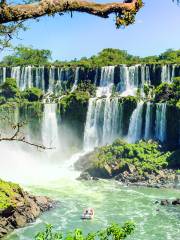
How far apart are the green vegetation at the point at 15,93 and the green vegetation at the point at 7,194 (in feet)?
102

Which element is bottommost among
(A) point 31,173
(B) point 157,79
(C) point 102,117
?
(A) point 31,173

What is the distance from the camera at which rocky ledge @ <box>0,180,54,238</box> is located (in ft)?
89.4

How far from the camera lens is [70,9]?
551cm

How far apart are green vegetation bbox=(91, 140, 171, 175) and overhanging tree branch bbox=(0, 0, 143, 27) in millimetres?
37521

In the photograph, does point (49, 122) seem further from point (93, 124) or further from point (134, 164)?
point (134, 164)

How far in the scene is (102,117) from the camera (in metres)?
52.8

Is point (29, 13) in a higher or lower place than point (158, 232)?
higher

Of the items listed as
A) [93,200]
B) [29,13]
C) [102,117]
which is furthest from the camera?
[102,117]

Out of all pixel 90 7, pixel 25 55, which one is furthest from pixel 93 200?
pixel 25 55

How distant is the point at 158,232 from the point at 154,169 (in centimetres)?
1628

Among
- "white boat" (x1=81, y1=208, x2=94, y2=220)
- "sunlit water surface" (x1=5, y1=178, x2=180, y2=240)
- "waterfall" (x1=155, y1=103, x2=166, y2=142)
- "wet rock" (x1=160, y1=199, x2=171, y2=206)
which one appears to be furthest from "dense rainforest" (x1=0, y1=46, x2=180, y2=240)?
"white boat" (x1=81, y1=208, x2=94, y2=220)

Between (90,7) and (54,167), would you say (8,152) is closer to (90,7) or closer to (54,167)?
(54,167)

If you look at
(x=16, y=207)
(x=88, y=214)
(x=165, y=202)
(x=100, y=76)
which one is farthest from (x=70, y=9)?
(x=100, y=76)

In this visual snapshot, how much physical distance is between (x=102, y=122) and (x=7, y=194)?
2486 cm
